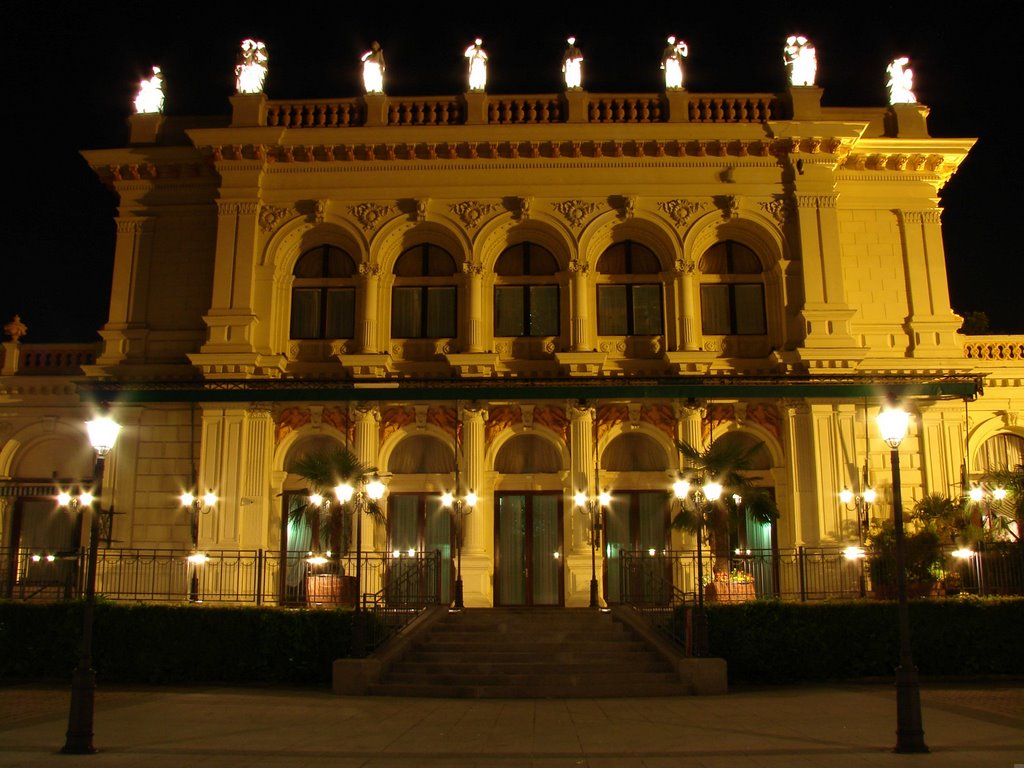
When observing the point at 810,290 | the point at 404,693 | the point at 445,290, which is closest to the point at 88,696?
the point at 404,693

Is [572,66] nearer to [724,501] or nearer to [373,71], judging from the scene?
[373,71]

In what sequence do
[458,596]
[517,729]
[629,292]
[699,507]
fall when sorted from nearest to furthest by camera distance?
[517,729]
[699,507]
[458,596]
[629,292]

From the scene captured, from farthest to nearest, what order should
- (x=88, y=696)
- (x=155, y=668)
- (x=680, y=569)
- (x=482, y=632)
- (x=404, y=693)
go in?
(x=680, y=569) → (x=482, y=632) → (x=155, y=668) → (x=404, y=693) → (x=88, y=696)

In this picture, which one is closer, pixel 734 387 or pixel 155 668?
pixel 155 668

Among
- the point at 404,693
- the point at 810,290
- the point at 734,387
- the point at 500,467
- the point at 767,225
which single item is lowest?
the point at 404,693

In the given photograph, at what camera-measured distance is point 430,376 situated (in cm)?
2844

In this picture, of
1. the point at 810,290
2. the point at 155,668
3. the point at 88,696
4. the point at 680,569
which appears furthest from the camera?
the point at 810,290

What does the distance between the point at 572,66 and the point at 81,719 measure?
23.5 meters

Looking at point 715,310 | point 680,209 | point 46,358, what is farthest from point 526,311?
point 46,358

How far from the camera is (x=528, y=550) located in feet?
92.1

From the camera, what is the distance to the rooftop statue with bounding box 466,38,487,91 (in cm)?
3016

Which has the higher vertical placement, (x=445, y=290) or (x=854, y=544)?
(x=445, y=290)

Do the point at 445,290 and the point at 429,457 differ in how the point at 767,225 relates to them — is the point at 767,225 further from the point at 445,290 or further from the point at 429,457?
the point at 429,457

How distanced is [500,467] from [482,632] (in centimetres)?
770
